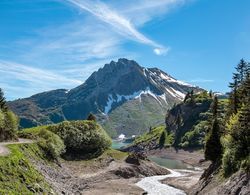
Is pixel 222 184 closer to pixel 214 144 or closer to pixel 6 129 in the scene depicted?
pixel 214 144

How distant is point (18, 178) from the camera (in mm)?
48750

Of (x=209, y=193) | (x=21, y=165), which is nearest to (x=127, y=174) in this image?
(x=209, y=193)

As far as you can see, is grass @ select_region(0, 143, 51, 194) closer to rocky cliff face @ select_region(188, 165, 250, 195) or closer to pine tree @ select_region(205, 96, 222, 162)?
rocky cliff face @ select_region(188, 165, 250, 195)

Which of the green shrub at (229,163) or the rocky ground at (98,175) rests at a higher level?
the green shrub at (229,163)

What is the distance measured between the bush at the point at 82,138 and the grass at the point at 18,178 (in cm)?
5571

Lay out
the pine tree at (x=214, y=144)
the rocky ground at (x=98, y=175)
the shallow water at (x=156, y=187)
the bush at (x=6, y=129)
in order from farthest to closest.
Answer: the bush at (x=6, y=129) < the shallow water at (x=156, y=187) < the pine tree at (x=214, y=144) < the rocky ground at (x=98, y=175)

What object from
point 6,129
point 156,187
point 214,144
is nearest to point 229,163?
point 214,144

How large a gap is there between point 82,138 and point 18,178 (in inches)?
2777

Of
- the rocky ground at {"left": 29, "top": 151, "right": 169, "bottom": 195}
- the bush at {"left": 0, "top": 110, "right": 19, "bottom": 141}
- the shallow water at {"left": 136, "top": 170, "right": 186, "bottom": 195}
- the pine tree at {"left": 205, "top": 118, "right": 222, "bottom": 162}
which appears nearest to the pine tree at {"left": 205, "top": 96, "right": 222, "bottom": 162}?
the pine tree at {"left": 205, "top": 118, "right": 222, "bottom": 162}

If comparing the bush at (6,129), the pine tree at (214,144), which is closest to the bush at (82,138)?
the bush at (6,129)

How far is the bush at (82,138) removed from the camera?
117 m

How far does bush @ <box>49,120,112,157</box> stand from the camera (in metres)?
117

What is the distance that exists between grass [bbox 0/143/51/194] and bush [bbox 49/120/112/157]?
55.7 metres

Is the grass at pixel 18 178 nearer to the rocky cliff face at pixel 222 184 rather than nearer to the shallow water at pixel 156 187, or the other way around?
the rocky cliff face at pixel 222 184
